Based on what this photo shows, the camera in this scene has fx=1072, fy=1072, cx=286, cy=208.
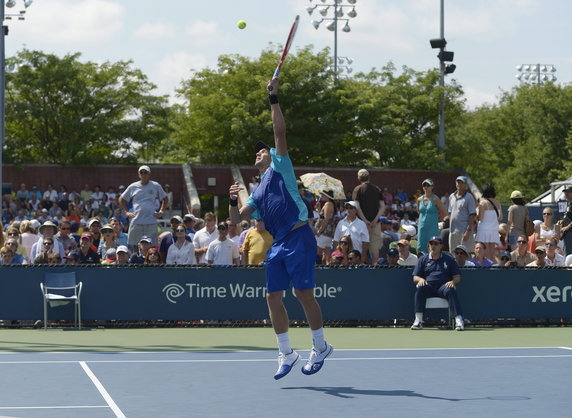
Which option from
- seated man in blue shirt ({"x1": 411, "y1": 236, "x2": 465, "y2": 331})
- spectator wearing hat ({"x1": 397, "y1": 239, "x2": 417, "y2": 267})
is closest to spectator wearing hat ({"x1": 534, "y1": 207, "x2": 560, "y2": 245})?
spectator wearing hat ({"x1": 397, "y1": 239, "x2": 417, "y2": 267})

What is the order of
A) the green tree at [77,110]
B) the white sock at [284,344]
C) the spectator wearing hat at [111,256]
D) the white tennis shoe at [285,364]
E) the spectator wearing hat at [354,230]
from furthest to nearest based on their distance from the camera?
the green tree at [77,110], the spectator wearing hat at [354,230], the spectator wearing hat at [111,256], the white sock at [284,344], the white tennis shoe at [285,364]

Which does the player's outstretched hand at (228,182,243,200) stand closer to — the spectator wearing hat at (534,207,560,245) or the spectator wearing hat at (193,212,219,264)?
the spectator wearing hat at (193,212,219,264)

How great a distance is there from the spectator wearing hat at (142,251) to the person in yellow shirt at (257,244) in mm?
1407

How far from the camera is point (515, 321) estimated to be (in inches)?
614

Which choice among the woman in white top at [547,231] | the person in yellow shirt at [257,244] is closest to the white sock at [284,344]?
the person in yellow shirt at [257,244]

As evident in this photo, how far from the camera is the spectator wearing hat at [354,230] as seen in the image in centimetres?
1623

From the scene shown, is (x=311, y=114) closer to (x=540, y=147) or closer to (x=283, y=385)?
(x=540, y=147)

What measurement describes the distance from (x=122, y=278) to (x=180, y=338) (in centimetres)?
166

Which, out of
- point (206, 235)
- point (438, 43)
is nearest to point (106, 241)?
point (206, 235)

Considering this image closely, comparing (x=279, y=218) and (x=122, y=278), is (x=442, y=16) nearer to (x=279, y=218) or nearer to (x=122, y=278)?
(x=122, y=278)

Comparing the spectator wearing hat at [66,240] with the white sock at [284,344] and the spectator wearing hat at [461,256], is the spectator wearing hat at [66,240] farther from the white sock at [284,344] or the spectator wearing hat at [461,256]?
the white sock at [284,344]

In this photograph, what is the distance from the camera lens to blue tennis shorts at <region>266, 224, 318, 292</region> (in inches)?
340

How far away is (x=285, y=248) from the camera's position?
8.66 metres

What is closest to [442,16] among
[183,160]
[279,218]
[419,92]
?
[419,92]
